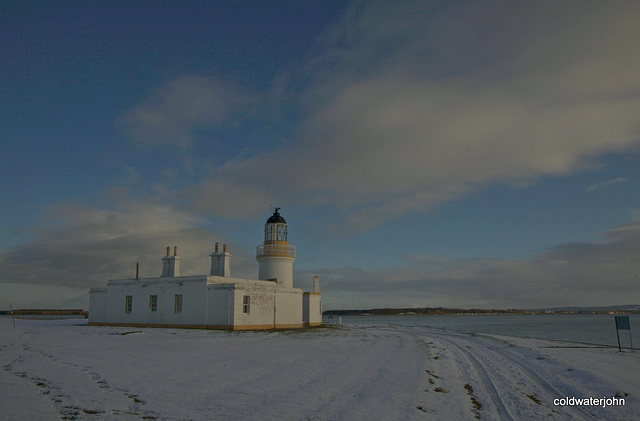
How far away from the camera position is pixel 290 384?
34.0 feet

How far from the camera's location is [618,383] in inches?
500

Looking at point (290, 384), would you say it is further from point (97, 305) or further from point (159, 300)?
point (97, 305)

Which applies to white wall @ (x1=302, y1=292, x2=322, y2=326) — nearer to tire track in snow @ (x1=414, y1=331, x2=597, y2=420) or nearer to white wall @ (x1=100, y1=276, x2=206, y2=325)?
white wall @ (x1=100, y1=276, x2=206, y2=325)

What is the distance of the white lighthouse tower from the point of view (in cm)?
3566

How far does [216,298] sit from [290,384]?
18335 millimetres

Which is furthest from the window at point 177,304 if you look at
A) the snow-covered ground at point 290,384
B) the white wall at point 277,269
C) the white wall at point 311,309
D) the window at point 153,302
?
the white wall at point 311,309

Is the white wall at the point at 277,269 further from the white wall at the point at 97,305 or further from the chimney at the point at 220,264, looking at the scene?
the white wall at the point at 97,305

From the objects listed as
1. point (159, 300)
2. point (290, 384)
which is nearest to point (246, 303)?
point (159, 300)

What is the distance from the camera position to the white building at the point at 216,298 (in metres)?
27.8

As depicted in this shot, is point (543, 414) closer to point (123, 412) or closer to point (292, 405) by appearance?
point (292, 405)

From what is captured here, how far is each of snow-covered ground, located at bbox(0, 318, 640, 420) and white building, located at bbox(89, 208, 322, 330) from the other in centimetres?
982

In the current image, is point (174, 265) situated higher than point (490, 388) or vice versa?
point (174, 265)

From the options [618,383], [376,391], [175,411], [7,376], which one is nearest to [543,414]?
[376,391]

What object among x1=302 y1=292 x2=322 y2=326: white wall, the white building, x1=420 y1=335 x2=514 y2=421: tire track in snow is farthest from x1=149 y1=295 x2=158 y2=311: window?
x1=420 y1=335 x2=514 y2=421: tire track in snow
